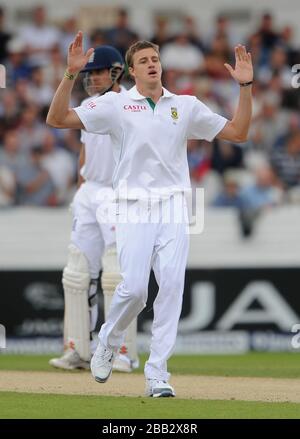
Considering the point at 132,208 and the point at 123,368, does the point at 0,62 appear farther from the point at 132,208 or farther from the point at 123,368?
the point at 132,208

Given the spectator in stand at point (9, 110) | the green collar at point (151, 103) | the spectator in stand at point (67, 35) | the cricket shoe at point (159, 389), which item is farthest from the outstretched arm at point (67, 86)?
the spectator in stand at point (67, 35)

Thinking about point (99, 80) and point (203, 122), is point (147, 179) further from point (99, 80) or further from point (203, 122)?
point (99, 80)

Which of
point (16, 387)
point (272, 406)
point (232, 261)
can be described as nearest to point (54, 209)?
point (232, 261)

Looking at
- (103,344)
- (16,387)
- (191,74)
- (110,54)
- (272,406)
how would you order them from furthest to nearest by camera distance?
1. (191,74)
2. (110,54)
3. (16,387)
4. (103,344)
5. (272,406)

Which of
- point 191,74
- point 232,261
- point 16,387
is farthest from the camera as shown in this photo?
point 191,74

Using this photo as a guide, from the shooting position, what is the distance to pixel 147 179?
21.5 feet

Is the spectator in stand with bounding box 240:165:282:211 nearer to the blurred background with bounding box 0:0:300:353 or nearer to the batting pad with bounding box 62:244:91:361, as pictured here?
the blurred background with bounding box 0:0:300:353

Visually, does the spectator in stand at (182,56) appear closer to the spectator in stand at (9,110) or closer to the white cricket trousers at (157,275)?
the spectator in stand at (9,110)

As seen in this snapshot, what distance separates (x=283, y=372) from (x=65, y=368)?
1685mm

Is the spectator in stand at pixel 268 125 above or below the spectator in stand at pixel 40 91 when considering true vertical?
below

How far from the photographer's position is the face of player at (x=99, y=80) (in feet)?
27.5

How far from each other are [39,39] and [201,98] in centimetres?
255

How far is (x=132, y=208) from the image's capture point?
6609mm

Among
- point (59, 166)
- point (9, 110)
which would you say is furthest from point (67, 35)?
point (59, 166)
